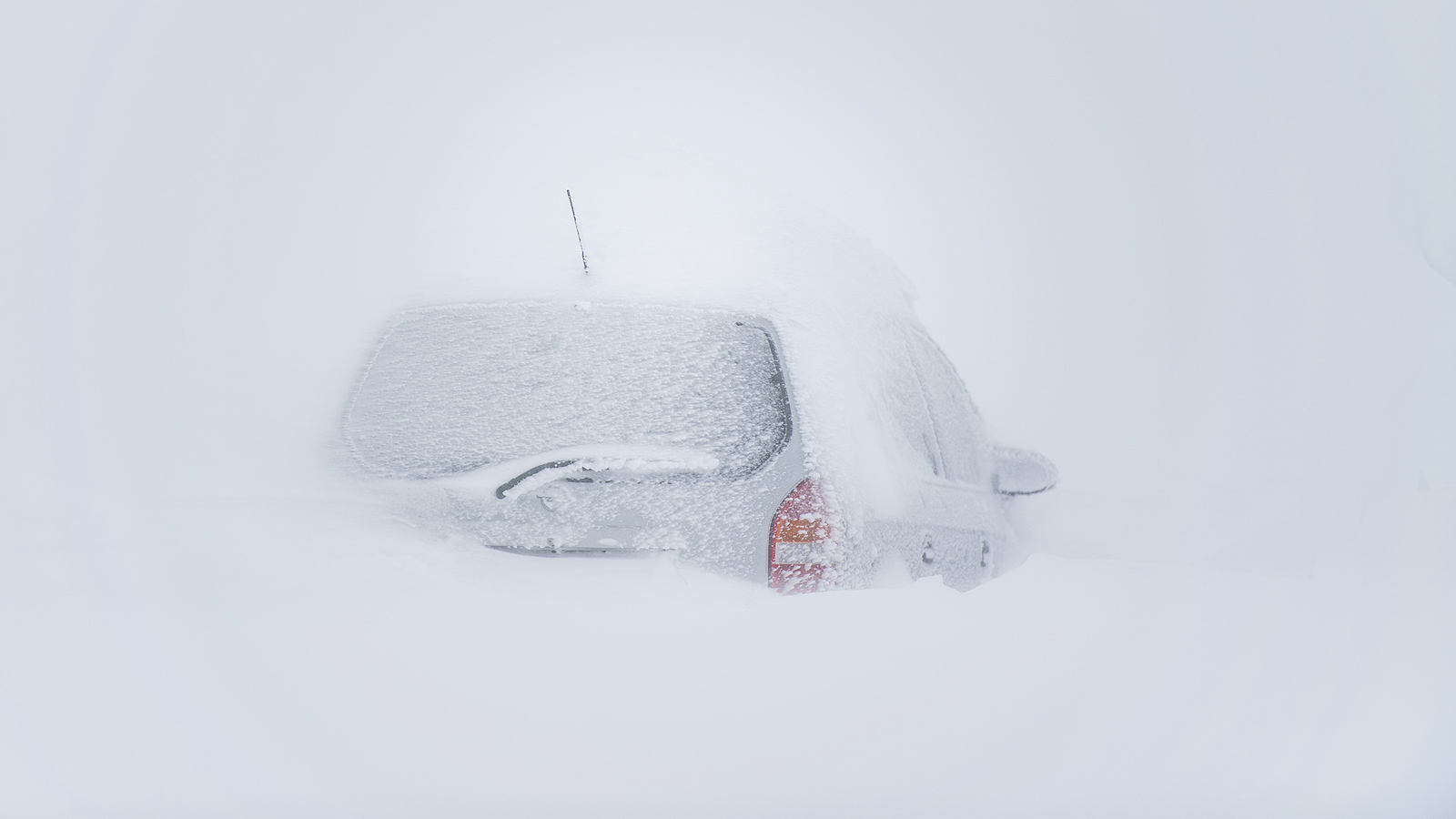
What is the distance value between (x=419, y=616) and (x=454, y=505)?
0.39m

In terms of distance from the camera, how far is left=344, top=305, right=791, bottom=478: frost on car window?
2107 mm

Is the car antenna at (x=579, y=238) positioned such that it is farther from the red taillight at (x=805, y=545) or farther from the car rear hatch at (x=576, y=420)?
the red taillight at (x=805, y=545)

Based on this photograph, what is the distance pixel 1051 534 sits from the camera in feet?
13.9

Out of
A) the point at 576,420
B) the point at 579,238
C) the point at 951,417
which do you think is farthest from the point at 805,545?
the point at 951,417

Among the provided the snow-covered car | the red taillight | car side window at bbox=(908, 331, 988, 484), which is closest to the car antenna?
the snow-covered car

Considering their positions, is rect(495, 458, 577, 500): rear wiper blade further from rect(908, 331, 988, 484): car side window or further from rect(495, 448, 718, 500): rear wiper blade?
rect(908, 331, 988, 484): car side window

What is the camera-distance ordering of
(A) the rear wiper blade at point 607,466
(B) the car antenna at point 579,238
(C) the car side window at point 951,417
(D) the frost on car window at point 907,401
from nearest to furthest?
1. (A) the rear wiper blade at point 607,466
2. (B) the car antenna at point 579,238
3. (D) the frost on car window at point 907,401
4. (C) the car side window at point 951,417

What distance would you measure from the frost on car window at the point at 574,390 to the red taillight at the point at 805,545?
144mm

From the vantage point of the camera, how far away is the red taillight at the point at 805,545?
2059 mm

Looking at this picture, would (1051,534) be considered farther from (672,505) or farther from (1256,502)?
(672,505)

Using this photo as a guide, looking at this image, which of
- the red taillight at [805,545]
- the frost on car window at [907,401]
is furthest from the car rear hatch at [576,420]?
the frost on car window at [907,401]

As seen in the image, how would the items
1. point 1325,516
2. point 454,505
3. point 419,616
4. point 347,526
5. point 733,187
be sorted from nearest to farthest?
point 419,616, point 347,526, point 454,505, point 733,187, point 1325,516

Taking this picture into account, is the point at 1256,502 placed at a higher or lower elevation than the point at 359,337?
lower

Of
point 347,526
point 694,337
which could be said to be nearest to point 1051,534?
point 694,337
